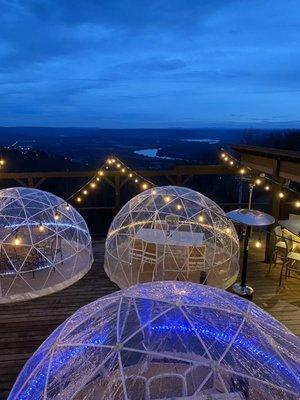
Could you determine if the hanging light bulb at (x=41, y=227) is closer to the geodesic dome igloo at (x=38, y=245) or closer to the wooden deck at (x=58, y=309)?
the geodesic dome igloo at (x=38, y=245)

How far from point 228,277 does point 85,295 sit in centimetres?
348

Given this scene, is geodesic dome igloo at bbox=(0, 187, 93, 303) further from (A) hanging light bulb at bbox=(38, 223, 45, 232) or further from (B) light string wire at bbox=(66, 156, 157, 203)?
(B) light string wire at bbox=(66, 156, 157, 203)

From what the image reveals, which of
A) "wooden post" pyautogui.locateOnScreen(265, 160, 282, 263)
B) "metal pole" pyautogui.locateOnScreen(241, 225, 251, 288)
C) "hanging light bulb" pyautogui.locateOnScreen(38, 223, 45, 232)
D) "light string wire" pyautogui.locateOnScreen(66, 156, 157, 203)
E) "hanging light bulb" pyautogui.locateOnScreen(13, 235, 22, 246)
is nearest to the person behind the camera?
"metal pole" pyautogui.locateOnScreen(241, 225, 251, 288)

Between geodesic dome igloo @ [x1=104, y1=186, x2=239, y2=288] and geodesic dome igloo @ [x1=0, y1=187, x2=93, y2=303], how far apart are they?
1027mm

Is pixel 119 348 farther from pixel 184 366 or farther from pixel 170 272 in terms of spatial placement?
pixel 170 272

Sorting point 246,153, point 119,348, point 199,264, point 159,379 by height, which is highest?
point 246,153

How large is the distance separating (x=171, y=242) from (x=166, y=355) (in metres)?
5.34

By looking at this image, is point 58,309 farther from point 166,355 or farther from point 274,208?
point 274,208

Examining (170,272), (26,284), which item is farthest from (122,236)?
(26,284)

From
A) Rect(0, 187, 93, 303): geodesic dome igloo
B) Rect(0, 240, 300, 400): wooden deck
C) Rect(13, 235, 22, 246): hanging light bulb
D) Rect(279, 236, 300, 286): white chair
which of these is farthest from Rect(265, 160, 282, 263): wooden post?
Rect(13, 235, 22, 246): hanging light bulb

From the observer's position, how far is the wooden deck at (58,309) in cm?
561

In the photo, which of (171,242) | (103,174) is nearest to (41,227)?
(103,174)

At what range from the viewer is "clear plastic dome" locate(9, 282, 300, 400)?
9.76ft

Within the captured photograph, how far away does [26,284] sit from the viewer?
26.2ft
